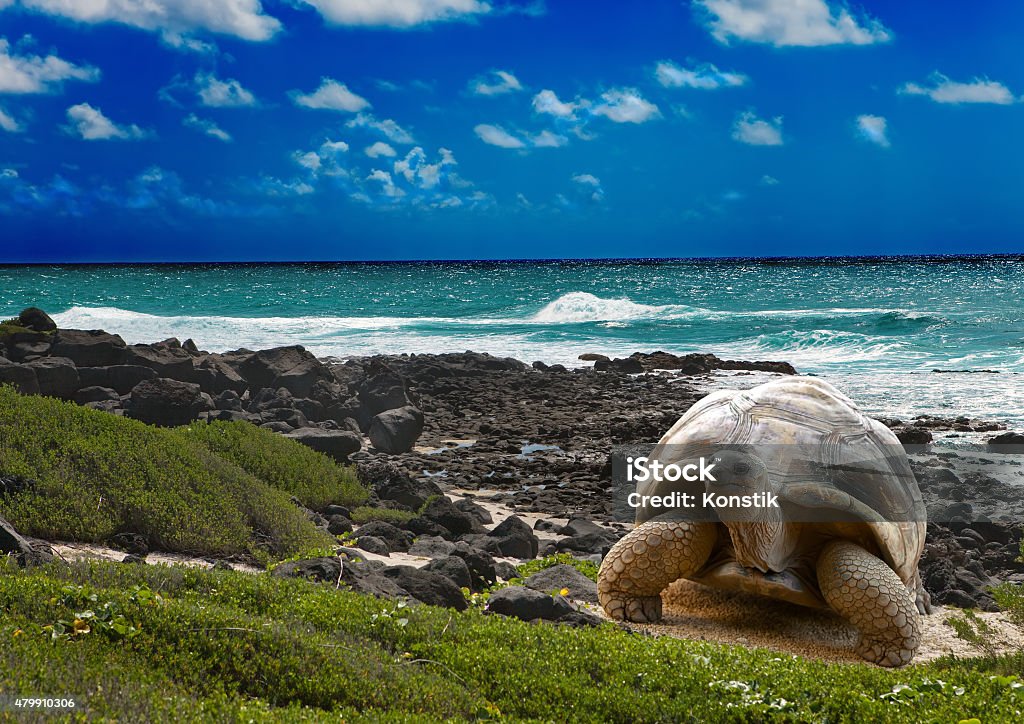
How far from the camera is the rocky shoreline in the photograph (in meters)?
8.95

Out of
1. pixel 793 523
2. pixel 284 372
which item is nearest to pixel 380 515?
pixel 793 523

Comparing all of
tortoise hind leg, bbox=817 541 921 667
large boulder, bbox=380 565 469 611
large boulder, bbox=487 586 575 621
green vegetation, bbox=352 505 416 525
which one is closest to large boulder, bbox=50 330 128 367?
green vegetation, bbox=352 505 416 525

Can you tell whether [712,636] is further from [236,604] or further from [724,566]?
[236,604]

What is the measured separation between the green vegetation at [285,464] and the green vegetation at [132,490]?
0.39 m

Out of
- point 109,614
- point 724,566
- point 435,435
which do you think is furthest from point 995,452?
point 109,614

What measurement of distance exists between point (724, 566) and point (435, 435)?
12.1 meters

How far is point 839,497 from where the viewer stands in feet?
21.5

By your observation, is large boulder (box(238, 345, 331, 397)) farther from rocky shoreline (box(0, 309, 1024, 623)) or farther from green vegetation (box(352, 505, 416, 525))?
green vegetation (box(352, 505, 416, 525))

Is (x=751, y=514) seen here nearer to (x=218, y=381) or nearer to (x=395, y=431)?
(x=395, y=431)

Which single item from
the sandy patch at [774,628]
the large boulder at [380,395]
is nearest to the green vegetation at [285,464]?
the sandy patch at [774,628]

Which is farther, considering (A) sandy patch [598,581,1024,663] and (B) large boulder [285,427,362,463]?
(B) large boulder [285,427,362,463]

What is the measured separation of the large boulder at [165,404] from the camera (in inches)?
601

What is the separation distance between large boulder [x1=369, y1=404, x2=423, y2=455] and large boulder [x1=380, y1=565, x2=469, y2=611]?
28.8 feet

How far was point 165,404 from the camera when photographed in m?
15.4
